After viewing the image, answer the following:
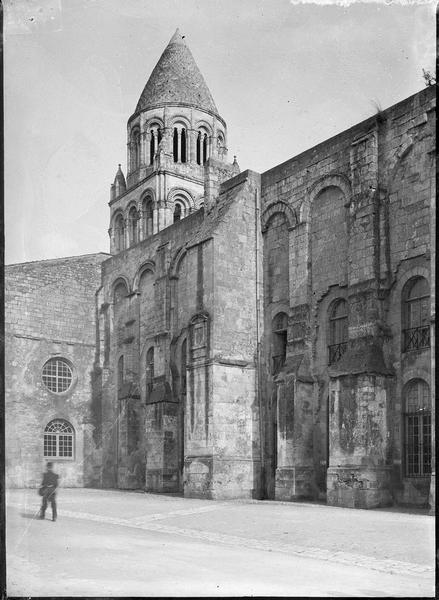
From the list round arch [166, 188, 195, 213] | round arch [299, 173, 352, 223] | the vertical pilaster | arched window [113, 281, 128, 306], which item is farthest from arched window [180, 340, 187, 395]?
round arch [166, 188, 195, 213]

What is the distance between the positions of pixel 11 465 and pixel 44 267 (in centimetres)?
894

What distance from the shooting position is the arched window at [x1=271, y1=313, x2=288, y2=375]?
76.9ft

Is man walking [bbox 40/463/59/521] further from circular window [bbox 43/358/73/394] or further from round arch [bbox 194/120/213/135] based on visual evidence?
round arch [bbox 194/120/213/135]

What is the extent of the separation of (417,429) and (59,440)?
18.3 m

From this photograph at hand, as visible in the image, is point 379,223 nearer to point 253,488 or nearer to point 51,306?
point 253,488

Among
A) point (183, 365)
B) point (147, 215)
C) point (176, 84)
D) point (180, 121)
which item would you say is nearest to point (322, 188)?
point (183, 365)

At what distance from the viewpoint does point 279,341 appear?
2366cm

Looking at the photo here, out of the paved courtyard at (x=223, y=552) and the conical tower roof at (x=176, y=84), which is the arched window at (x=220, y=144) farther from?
the paved courtyard at (x=223, y=552)

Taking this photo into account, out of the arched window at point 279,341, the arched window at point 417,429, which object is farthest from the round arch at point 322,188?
the arched window at point 417,429

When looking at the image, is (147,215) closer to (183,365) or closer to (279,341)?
(183,365)

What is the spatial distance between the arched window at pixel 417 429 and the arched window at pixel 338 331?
2.70m

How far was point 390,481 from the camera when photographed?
1847cm

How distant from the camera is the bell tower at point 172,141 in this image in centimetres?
4397

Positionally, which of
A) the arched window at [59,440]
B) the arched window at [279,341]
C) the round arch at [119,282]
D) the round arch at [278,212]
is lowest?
the arched window at [59,440]
